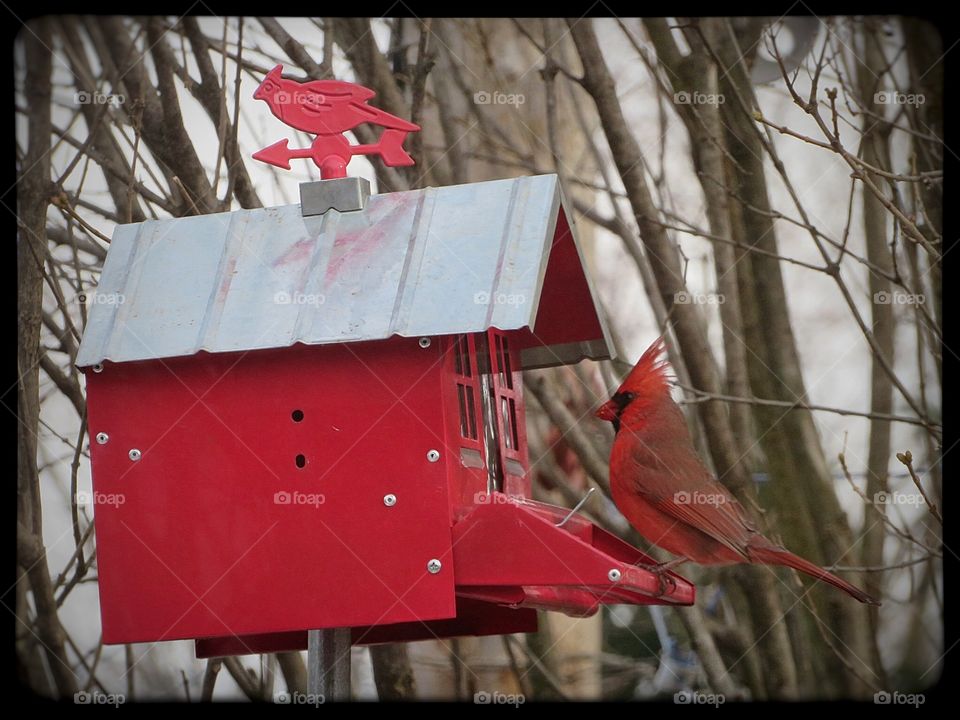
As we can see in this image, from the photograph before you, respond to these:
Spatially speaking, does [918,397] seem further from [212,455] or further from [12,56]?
[12,56]

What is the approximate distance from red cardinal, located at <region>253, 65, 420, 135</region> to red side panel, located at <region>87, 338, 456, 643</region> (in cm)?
50

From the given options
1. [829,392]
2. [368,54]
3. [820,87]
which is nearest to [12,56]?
[368,54]

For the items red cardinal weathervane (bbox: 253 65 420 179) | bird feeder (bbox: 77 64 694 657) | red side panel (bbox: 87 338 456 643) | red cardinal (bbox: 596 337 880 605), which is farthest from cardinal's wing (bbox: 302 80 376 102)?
red cardinal (bbox: 596 337 880 605)

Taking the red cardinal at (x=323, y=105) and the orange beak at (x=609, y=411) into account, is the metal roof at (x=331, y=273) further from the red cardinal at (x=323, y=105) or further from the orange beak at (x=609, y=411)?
the orange beak at (x=609, y=411)

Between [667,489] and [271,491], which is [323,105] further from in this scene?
[667,489]

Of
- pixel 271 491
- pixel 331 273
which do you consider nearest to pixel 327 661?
pixel 271 491

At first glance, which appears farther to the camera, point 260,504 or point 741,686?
point 741,686

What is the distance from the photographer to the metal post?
94.0 inches

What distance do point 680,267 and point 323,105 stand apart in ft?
6.01

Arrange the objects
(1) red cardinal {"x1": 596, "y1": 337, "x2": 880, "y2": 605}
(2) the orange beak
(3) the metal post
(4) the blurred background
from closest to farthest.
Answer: (3) the metal post < (1) red cardinal {"x1": 596, "y1": 337, "x2": 880, "y2": 605} < (2) the orange beak < (4) the blurred background

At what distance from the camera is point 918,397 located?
4090mm

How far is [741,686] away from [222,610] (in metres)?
2.32

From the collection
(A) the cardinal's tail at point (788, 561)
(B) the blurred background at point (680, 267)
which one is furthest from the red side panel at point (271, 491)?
(B) the blurred background at point (680, 267)

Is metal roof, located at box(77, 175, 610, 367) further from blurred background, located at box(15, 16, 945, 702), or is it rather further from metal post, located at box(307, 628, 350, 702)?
blurred background, located at box(15, 16, 945, 702)
